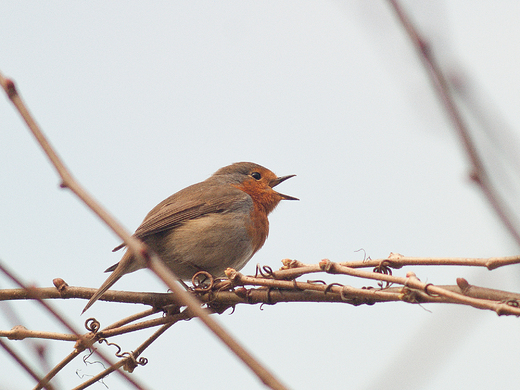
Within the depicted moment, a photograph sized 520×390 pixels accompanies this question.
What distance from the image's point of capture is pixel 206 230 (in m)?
4.54

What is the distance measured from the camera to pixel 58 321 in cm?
116

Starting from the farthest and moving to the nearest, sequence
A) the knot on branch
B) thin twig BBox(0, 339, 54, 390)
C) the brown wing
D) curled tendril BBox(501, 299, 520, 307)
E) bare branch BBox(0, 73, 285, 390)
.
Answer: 1. the brown wing
2. the knot on branch
3. curled tendril BBox(501, 299, 520, 307)
4. thin twig BBox(0, 339, 54, 390)
5. bare branch BBox(0, 73, 285, 390)

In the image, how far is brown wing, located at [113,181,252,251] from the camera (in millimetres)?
4590

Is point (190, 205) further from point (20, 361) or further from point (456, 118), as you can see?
point (456, 118)

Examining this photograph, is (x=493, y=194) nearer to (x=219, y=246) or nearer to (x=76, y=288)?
(x=76, y=288)

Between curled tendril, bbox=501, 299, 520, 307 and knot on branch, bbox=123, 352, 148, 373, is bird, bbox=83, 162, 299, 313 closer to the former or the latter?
knot on branch, bbox=123, 352, 148, 373

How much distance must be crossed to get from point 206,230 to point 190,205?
1.52 feet

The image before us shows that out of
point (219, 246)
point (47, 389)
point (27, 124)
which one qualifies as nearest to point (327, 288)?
point (47, 389)

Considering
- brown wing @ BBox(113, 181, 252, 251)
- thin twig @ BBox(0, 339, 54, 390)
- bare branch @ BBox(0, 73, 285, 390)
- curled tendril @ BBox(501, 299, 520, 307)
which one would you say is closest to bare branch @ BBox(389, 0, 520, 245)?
bare branch @ BBox(0, 73, 285, 390)

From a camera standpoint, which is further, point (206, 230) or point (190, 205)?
point (190, 205)

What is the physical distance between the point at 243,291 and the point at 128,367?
68 centimetres

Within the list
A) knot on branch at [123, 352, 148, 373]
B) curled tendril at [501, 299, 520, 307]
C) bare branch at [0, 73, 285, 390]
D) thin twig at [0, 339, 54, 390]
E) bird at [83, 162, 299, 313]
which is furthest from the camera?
bird at [83, 162, 299, 313]

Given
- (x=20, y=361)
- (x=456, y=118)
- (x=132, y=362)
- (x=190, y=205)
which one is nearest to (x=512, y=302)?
(x=456, y=118)

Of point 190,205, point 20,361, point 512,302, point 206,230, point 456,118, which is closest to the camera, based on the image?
point 456,118
